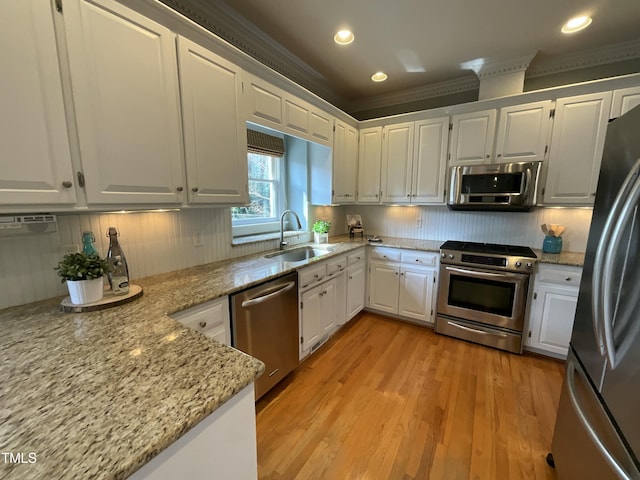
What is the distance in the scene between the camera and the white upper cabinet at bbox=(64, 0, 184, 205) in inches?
45.3

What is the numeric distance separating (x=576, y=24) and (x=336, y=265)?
2694 millimetres

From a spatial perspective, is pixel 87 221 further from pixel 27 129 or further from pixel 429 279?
pixel 429 279

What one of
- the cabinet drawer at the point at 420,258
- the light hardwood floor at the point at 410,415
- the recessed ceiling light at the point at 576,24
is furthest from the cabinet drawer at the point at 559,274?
the recessed ceiling light at the point at 576,24

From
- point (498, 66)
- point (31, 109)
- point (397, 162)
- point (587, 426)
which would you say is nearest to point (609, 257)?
point (587, 426)

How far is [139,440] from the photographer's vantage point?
21.9 inches

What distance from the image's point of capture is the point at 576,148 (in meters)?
2.36

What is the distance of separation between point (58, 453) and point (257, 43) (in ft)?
9.13

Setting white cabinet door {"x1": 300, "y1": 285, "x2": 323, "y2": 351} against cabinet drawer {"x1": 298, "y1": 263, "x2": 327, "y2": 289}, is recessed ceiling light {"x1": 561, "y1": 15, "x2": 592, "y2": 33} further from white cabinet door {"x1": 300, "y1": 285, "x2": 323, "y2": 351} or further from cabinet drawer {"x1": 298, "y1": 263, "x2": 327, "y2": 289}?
white cabinet door {"x1": 300, "y1": 285, "x2": 323, "y2": 351}

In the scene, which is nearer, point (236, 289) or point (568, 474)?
point (568, 474)

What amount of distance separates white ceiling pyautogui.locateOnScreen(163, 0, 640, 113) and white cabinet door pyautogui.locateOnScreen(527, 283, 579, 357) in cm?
210

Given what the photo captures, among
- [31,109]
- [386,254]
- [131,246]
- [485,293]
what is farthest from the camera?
[386,254]

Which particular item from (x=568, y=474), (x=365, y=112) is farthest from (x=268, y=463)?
(x=365, y=112)

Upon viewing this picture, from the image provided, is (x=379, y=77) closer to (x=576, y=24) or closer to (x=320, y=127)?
(x=320, y=127)

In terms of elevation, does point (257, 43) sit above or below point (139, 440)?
above
